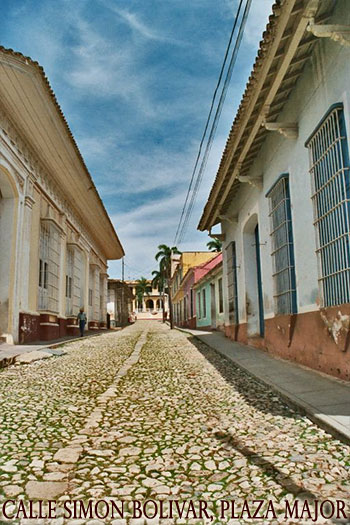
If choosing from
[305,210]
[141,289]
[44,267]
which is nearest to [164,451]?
Answer: [305,210]

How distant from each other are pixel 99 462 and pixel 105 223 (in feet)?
57.4

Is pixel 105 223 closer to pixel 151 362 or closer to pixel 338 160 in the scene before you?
pixel 151 362

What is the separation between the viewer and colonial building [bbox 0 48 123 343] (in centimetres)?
882

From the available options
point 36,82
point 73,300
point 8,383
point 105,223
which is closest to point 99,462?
point 8,383

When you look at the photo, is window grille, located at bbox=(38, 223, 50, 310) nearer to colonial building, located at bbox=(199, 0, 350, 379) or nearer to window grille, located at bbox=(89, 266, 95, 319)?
colonial building, located at bbox=(199, 0, 350, 379)

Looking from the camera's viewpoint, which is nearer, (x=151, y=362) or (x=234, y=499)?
(x=234, y=499)

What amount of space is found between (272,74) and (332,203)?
1.98 meters

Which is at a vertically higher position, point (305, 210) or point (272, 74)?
point (272, 74)

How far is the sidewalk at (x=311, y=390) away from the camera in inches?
131

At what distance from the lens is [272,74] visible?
5.50 meters

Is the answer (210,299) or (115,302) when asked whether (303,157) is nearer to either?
(210,299)

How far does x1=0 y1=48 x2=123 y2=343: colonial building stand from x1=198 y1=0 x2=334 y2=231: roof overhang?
411 cm

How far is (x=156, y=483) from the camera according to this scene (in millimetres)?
2342

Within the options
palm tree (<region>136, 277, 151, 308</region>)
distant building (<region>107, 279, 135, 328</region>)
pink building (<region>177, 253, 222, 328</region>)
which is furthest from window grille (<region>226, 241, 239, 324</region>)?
palm tree (<region>136, 277, 151, 308</region>)
